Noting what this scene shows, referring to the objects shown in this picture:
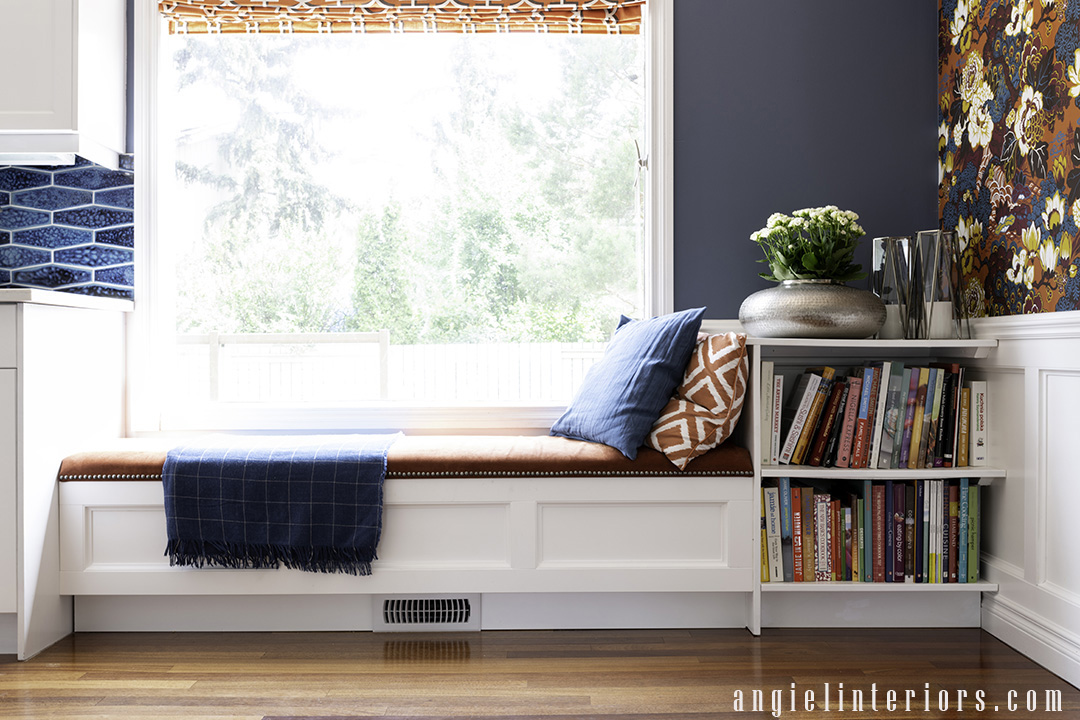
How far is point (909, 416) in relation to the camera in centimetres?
229

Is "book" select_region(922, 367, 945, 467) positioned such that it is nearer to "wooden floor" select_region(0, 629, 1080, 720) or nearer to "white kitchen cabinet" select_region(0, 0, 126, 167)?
"wooden floor" select_region(0, 629, 1080, 720)

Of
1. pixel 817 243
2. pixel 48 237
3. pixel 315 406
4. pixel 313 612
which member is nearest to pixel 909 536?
pixel 817 243

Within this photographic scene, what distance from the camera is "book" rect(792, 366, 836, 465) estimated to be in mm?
2297

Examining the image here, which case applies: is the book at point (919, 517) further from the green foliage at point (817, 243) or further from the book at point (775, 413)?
the green foliage at point (817, 243)

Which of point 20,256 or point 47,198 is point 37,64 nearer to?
point 47,198

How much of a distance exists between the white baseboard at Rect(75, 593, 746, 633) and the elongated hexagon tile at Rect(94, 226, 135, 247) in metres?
1.15

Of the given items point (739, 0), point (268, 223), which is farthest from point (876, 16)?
point (268, 223)

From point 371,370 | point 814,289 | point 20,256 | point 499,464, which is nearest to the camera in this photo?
point 499,464

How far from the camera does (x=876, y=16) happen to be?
2738 millimetres

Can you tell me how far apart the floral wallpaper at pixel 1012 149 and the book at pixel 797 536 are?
0.79 metres

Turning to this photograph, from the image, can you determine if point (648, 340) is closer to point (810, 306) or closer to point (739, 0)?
point (810, 306)

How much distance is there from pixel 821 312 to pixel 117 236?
2.25m

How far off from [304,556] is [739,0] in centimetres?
223

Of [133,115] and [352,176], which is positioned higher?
[133,115]
